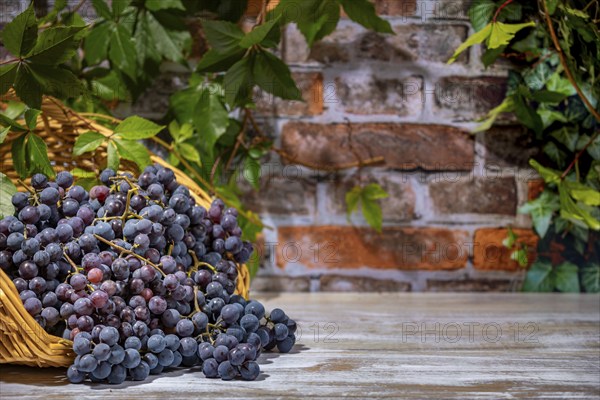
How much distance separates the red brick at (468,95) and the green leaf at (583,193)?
207 mm

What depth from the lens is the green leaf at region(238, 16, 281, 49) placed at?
1.08m

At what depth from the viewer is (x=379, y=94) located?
1.45m

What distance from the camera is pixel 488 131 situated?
1.46 metres

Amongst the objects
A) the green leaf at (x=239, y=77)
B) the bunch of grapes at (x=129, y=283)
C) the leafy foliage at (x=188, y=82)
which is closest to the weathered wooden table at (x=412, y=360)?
the bunch of grapes at (x=129, y=283)

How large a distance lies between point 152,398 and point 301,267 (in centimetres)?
71

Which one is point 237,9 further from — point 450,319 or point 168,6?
point 450,319

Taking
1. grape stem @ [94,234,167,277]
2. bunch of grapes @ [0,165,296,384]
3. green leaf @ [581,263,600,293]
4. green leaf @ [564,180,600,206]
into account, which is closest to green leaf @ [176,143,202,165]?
bunch of grapes @ [0,165,296,384]

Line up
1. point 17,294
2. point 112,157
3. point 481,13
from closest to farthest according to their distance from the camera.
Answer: point 17,294 < point 112,157 < point 481,13

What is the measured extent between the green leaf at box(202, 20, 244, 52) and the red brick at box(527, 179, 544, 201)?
647mm

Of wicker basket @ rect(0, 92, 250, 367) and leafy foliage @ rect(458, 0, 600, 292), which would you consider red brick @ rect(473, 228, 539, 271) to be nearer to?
leafy foliage @ rect(458, 0, 600, 292)

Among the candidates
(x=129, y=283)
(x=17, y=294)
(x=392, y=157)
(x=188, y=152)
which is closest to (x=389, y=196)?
(x=392, y=157)

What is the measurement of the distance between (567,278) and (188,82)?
812 mm

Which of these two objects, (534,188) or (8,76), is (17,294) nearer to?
(8,76)

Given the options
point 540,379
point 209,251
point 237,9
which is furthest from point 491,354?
point 237,9
